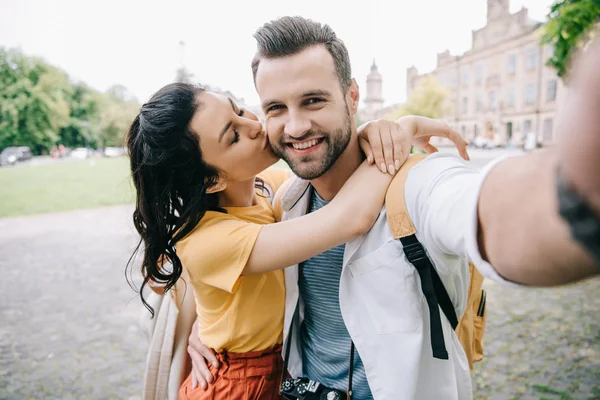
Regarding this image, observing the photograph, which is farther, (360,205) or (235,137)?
(235,137)

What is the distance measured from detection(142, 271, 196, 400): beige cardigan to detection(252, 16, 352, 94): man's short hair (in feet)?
4.36

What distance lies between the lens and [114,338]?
201 inches

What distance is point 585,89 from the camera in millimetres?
475

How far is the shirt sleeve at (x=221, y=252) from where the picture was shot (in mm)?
1614

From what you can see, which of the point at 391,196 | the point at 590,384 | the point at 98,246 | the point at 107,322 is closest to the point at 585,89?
the point at 391,196

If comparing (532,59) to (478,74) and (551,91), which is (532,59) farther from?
(478,74)

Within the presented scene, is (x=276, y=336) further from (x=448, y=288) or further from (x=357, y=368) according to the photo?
(x=448, y=288)

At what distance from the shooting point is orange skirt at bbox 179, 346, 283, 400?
188 centimetres

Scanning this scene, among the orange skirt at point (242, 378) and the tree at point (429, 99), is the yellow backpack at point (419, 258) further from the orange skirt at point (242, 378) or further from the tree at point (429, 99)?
the tree at point (429, 99)

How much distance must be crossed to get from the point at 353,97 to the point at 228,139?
72 centimetres

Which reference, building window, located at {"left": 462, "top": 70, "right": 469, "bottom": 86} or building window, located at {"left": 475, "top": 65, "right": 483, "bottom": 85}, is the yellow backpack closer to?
building window, located at {"left": 475, "top": 65, "right": 483, "bottom": 85}

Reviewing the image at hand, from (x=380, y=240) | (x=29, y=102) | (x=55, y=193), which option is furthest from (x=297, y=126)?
(x=29, y=102)

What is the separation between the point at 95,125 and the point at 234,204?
211 ft

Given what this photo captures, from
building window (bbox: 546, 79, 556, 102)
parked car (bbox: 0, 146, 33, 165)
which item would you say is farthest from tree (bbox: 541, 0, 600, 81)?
parked car (bbox: 0, 146, 33, 165)
